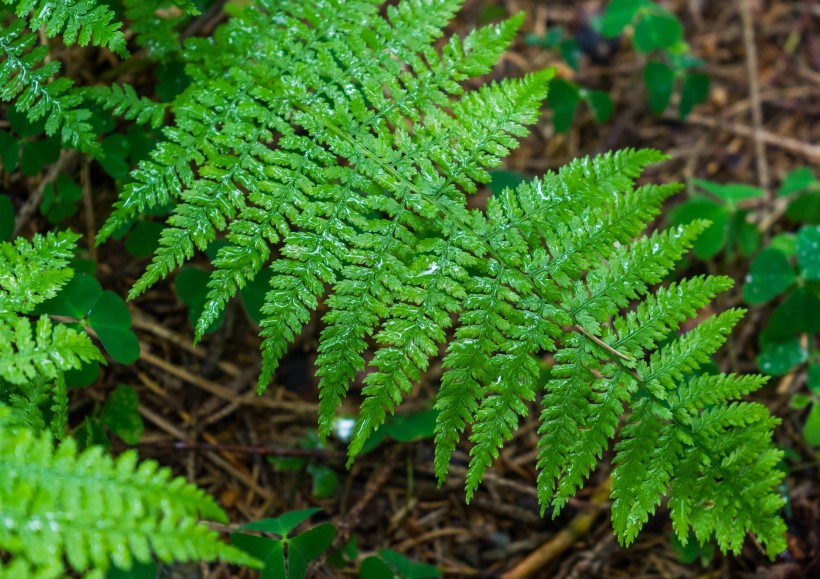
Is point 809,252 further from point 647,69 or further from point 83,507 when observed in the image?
point 83,507

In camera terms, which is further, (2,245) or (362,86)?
(362,86)

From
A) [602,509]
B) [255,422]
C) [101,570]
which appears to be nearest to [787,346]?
[602,509]

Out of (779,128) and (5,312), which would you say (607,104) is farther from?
(5,312)

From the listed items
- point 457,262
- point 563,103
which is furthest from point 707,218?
point 457,262

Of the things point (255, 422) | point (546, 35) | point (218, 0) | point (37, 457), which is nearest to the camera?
point (37, 457)

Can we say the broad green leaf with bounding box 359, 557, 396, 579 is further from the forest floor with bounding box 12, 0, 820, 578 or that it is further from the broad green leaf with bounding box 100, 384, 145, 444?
the broad green leaf with bounding box 100, 384, 145, 444
